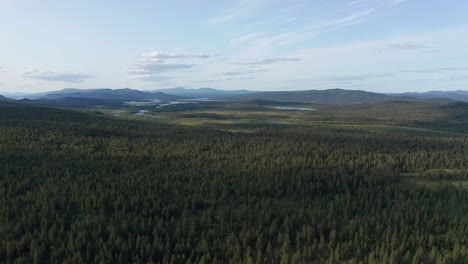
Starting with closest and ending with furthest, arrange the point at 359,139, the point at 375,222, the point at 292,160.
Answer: the point at 375,222
the point at 292,160
the point at 359,139

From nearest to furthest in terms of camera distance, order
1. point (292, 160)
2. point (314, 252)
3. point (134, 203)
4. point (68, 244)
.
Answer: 1. point (68, 244)
2. point (314, 252)
3. point (134, 203)
4. point (292, 160)

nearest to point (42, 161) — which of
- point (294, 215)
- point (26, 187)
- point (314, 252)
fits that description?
point (26, 187)

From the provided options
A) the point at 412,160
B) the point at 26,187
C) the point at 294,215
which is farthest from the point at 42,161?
the point at 412,160

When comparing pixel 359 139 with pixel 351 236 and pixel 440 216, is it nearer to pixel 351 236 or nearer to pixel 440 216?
pixel 440 216

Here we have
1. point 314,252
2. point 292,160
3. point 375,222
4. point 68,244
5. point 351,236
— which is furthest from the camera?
point 292,160

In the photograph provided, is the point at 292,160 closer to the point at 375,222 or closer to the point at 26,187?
the point at 375,222

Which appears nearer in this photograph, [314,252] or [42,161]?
[314,252]
